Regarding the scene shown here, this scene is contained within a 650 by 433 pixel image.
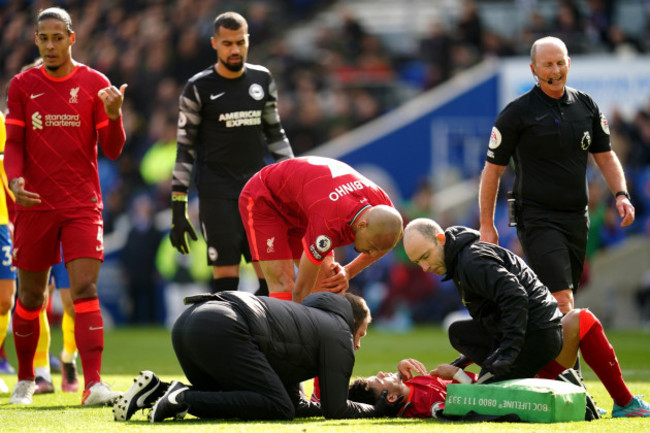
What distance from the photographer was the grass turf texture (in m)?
5.64

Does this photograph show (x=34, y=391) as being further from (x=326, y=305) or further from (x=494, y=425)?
(x=494, y=425)

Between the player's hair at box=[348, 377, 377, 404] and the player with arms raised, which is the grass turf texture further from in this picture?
the player with arms raised

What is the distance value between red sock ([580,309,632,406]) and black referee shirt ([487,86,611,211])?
4.15 feet

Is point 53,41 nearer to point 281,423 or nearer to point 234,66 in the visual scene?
point 234,66

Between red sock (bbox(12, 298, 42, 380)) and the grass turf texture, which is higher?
red sock (bbox(12, 298, 42, 380))

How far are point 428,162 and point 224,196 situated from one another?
9967 millimetres

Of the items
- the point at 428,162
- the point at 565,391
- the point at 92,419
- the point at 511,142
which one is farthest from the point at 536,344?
the point at 428,162

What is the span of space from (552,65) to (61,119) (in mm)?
3381

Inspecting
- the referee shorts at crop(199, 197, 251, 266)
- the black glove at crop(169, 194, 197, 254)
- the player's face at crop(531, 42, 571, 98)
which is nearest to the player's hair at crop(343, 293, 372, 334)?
the player's face at crop(531, 42, 571, 98)

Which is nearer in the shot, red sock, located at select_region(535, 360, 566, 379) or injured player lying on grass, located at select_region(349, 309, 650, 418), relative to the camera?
injured player lying on grass, located at select_region(349, 309, 650, 418)

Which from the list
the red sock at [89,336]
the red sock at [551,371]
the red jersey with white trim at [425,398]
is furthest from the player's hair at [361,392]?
the red sock at [89,336]

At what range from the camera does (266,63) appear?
21156 mm

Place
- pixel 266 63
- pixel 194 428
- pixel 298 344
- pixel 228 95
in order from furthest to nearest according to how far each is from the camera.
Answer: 1. pixel 266 63
2. pixel 228 95
3. pixel 298 344
4. pixel 194 428

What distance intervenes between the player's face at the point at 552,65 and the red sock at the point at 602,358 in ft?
5.94
